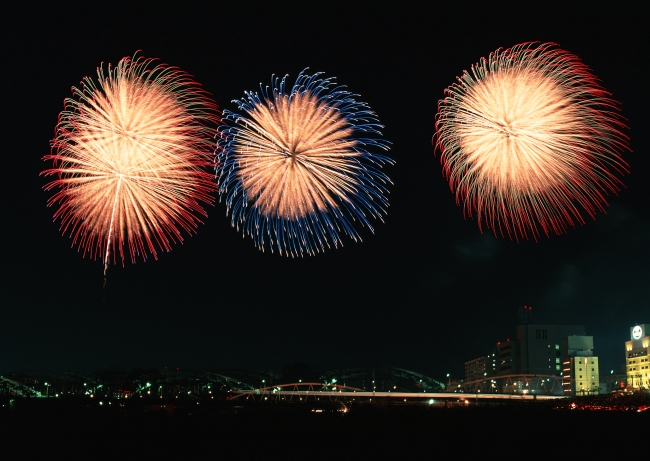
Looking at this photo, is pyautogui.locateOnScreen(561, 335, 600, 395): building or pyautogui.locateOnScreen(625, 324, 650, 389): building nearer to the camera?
pyautogui.locateOnScreen(625, 324, 650, 389): building

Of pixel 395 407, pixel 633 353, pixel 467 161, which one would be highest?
pixel 467 161

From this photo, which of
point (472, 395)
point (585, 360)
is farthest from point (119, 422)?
point (585, 360)

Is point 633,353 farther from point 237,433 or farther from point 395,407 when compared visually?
point 237,433

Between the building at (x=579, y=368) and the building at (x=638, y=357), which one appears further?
the building at (x=579, y=368)
